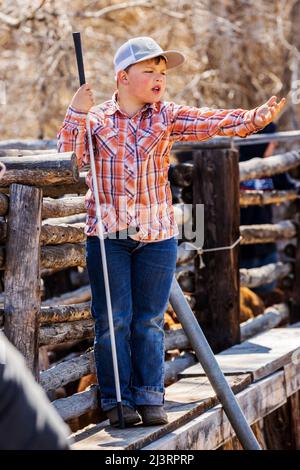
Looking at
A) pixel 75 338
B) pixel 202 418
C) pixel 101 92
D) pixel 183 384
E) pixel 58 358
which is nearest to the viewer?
pixel 202 418

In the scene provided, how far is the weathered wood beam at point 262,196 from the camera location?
768cm

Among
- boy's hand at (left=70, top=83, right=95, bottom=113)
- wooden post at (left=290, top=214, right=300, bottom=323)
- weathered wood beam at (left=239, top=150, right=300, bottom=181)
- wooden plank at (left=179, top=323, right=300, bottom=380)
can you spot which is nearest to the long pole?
boy's hand at (left=70, top=83, right=95, bottom=113)

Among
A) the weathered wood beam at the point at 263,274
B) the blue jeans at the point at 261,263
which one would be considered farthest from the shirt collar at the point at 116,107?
the blue jeans at the point at 261,263

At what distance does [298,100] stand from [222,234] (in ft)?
23.6

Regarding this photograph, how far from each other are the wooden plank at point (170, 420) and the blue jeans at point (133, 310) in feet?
0.44

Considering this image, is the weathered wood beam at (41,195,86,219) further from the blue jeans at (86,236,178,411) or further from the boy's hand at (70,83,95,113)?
the boy's hand at (70,83,95,113)

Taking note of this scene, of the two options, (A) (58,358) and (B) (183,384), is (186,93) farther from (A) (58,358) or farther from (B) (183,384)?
(B) (183,384)

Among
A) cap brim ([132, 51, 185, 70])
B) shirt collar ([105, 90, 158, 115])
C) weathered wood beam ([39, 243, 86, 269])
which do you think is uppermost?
cap brim ([132, 51, 185, 70])

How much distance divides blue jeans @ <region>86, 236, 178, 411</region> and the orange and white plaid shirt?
88 mm

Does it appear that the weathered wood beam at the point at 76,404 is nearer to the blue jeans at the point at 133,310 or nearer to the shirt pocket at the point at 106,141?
the blue jeans at the point at 133,310

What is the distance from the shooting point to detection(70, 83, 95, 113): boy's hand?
4426mm

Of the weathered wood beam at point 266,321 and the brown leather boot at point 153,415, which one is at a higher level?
the brown leather boot at point 153,415

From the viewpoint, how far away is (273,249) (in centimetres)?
902
